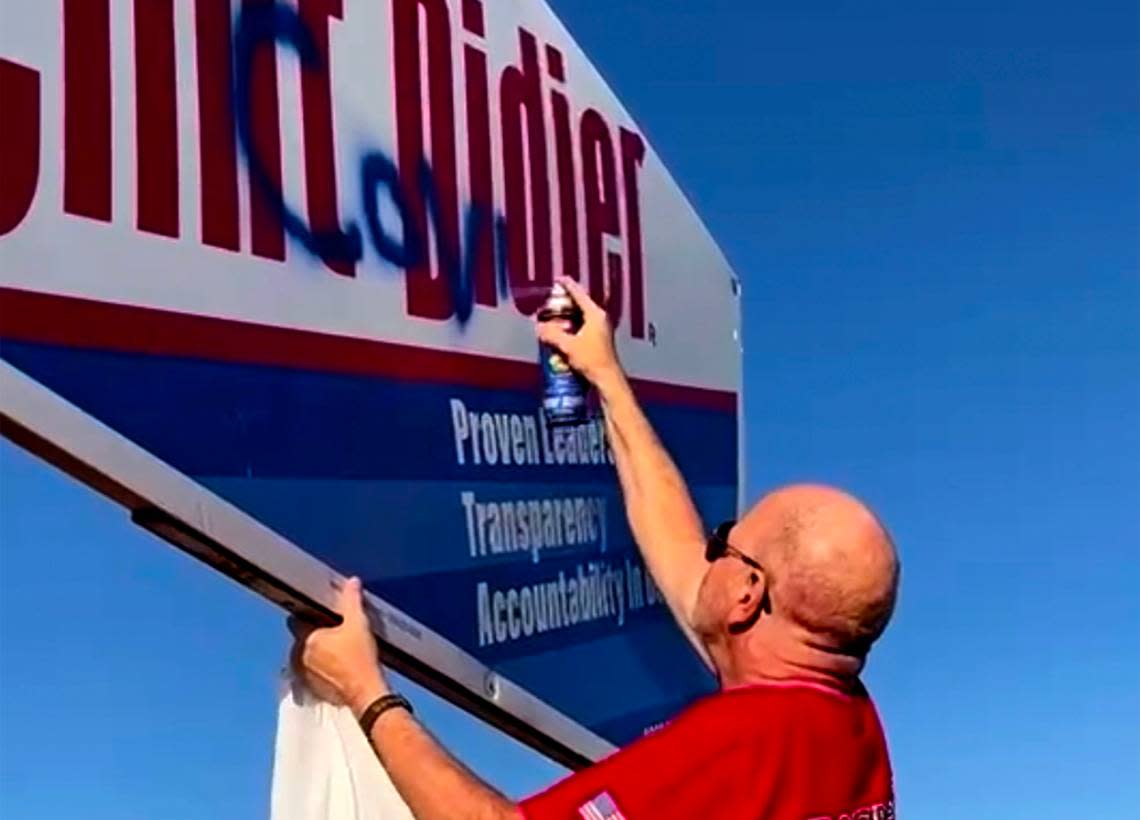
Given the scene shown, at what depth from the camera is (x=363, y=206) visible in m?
2.43

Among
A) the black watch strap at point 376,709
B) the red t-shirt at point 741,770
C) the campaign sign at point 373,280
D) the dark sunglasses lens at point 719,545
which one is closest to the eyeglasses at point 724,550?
the dark sunglasses lens at point 719,545

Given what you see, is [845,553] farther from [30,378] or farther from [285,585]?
[30,378]

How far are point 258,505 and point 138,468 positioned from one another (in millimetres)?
229

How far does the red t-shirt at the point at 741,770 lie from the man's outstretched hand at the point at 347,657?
0.24 meters

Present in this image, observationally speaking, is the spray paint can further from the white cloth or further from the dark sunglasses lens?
the white cloth

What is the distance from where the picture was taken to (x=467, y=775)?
6.98ft

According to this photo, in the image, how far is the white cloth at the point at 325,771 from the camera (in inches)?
87.7

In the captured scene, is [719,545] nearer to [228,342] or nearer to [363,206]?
[363,206]

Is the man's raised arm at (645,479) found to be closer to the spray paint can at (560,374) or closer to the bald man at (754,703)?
the spray paint can at (560,374)

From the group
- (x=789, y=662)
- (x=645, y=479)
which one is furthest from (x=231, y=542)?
(x=645, y=479)

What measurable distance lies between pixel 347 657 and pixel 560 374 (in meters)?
0.80

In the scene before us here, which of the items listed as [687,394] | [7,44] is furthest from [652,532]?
[7,44]

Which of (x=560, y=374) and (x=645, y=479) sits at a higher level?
(x=560, y=374)

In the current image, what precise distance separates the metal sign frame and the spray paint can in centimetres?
42
